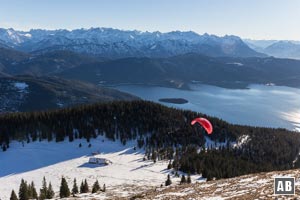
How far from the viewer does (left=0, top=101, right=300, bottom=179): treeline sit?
136 meters

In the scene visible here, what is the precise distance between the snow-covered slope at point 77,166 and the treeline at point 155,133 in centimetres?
493

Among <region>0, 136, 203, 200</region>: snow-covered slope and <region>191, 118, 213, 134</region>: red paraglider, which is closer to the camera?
<region>191, 118, 213, 134</region>: red paraglider

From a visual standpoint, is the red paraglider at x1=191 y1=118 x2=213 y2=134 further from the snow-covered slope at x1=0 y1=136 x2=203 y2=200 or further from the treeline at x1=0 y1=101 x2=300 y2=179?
the treeline at x1=0 y1=101 x2=300 y2=179

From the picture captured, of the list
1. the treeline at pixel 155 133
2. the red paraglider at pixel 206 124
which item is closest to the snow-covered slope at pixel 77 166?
the treeline at pixel 155 133

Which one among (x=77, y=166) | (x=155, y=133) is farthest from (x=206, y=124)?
(x=155, y=133)

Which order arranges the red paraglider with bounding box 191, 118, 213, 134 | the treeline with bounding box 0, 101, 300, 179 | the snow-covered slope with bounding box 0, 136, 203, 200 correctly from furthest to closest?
the treeline with bounding box 0, 101, 300, 179
the snow-covered slope with bounding box 0, 136, 203, 200
the red paraglider with bounding box 191, 118, 213, 134

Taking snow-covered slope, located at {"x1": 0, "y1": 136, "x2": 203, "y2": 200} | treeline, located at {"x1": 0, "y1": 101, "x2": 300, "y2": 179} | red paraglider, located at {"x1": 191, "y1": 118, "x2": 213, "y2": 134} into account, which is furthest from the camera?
treeline, located at {"x1": 0, "y1": 101, "x2": 300, "y2": 179}

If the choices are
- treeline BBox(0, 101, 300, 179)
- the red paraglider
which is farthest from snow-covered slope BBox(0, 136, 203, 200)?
the red paraglider

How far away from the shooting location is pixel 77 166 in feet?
377

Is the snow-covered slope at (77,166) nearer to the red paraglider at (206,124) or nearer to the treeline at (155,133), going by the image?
the treeline at (155,133)

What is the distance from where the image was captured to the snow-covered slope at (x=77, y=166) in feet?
324

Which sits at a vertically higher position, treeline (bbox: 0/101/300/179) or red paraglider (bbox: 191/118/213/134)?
red paraglider (bbox: 191/118/213/134)

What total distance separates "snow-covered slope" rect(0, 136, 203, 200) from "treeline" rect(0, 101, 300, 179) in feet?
16.2

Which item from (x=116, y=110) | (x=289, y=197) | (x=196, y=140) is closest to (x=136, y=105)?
(x=116, y=110)
